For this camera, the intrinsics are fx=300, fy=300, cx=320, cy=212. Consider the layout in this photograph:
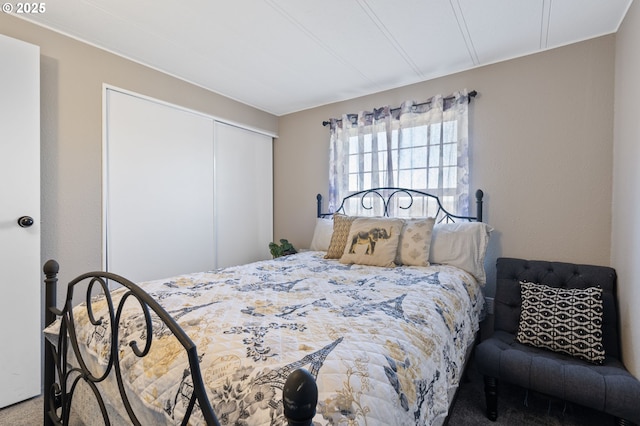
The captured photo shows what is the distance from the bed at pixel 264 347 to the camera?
723 mm

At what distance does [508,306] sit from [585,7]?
6.21 feet

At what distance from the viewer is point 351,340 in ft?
3.13

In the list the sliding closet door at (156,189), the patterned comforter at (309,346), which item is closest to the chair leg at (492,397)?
the patterned comforter at (309,346)

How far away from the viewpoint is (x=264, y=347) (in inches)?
35.2

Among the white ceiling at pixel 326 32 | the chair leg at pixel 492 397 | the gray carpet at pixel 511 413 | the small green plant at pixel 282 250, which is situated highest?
the white ceiling at pixel 326 32

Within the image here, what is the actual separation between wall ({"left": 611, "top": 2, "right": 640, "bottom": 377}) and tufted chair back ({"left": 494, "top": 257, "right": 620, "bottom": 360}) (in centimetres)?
5

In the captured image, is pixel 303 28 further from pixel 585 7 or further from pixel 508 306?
pixel 508 306

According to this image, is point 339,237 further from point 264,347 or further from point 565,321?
point 264,347

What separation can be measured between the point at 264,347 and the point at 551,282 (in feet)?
6.84

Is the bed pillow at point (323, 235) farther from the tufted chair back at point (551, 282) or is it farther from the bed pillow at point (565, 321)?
the bed pillow at point (565, 321)

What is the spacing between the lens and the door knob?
71.6 inches

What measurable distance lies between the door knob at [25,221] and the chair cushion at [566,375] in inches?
111

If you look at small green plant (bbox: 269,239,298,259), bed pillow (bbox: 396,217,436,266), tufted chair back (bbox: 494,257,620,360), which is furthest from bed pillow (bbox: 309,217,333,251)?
tufted chair back (bbox: 494,257,620,360)

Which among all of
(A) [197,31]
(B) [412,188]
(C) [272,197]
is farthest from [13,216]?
(B) [412,188]
